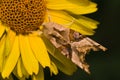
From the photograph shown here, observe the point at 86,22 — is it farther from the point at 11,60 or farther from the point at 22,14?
the point at 11,60

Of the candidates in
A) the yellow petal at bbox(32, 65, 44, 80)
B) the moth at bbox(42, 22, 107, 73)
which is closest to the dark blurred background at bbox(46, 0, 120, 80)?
the yellow petal at bbox(32, 65, 44, 80)

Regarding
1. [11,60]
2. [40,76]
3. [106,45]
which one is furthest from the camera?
[106,45]

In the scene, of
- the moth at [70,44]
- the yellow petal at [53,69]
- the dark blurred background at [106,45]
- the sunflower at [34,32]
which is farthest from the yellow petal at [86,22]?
the dark blurred background at [106,45]

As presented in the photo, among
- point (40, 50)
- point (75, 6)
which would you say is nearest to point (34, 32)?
point (40, 50)

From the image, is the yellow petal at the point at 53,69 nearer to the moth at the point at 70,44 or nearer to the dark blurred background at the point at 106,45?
the moth at the point at 70,44

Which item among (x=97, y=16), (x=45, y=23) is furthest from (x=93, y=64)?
(x=45, y=23)

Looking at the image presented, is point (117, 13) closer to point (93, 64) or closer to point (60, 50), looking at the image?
point (93, 64)
